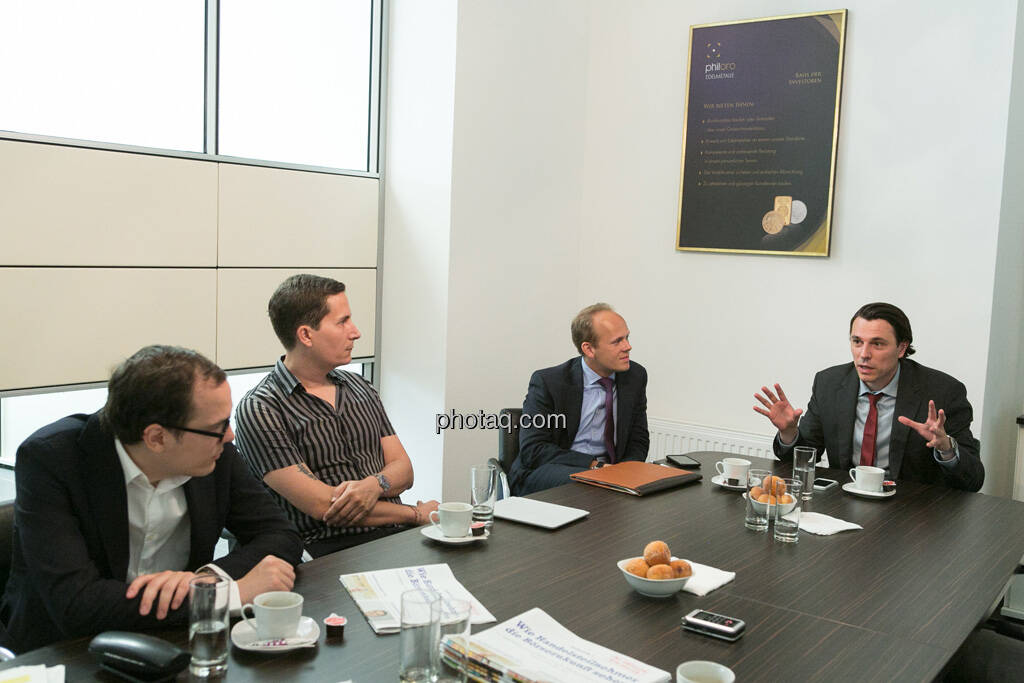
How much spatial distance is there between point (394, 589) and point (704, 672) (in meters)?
0.70

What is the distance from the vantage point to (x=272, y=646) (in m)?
1.65

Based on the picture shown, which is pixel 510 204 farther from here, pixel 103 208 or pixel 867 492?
pixel 867 492

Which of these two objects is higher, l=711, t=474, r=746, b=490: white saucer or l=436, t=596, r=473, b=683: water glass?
l=436, t=596, r=473, b=683: water glass

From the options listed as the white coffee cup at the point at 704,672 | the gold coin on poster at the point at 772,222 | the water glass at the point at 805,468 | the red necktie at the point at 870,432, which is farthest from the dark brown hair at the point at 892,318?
the white coffee cup at the point at 704,672

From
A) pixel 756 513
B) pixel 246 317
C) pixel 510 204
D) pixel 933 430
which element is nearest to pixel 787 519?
pixel 756 513

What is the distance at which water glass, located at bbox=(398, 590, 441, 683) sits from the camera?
1.51 meters

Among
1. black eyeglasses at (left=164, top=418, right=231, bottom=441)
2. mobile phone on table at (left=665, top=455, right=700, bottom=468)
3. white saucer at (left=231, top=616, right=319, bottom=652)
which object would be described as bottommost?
mobile phone on table at (left=665, top=455, right=700, bottom=468)

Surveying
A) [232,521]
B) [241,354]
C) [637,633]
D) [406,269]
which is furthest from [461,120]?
[637,633]

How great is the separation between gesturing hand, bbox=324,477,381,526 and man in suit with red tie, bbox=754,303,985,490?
1397 millimetres

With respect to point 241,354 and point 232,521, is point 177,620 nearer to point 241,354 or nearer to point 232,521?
point 232,521

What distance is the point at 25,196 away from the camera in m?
3.24

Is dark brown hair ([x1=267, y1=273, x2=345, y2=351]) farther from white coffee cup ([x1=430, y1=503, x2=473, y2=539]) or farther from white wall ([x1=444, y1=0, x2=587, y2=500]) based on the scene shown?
white wall ([x1=444, y1=0, x2=587, y2=500])

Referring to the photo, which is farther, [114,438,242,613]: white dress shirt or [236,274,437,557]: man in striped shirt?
[236,274,437,557]: man in striped shirt

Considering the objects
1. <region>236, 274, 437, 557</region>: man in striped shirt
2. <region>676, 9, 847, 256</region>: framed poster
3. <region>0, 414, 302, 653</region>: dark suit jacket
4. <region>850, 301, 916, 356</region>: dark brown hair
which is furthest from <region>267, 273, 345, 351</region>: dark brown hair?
<region>676, 9, 847, 256</region>: framed poster
